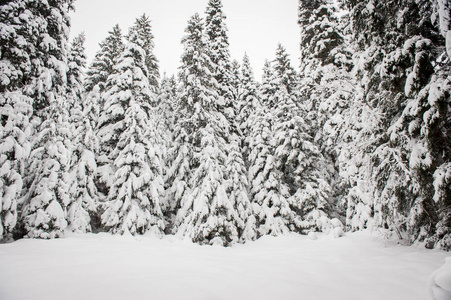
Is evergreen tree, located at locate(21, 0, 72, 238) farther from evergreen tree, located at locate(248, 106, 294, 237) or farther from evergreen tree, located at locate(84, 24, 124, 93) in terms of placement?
evergreen tree, located at locate(248, 106, 294, 237)

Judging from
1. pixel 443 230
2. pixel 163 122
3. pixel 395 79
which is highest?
pixel 163 122

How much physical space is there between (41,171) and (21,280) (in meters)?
9.11

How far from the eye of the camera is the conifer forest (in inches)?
257

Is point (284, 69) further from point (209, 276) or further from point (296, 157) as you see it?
point (209, 276)

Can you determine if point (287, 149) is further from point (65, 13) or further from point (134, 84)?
point (65, 13)

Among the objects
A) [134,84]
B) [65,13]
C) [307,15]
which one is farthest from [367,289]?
[307,15]

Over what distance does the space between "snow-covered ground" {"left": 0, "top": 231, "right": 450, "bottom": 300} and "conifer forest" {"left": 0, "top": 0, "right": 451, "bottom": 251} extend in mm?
2148

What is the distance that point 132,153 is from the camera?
14.2 meters

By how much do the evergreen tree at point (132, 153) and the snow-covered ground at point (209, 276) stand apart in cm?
607

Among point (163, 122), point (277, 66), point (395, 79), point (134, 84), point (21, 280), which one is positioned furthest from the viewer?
point (163, 122)

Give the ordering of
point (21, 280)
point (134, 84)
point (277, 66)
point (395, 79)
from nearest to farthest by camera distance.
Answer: point (21, 280) → point (395, 79) → point (134, 84) → point (277, 66)

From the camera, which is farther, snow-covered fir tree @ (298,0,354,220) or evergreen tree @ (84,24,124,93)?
evergreen tree @ (84,24,124,93)

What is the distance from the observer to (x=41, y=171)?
11492mm

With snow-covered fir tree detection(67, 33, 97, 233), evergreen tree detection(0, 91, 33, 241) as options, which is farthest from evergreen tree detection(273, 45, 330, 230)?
evergreen tree detection(0, 91, 33, 241)
